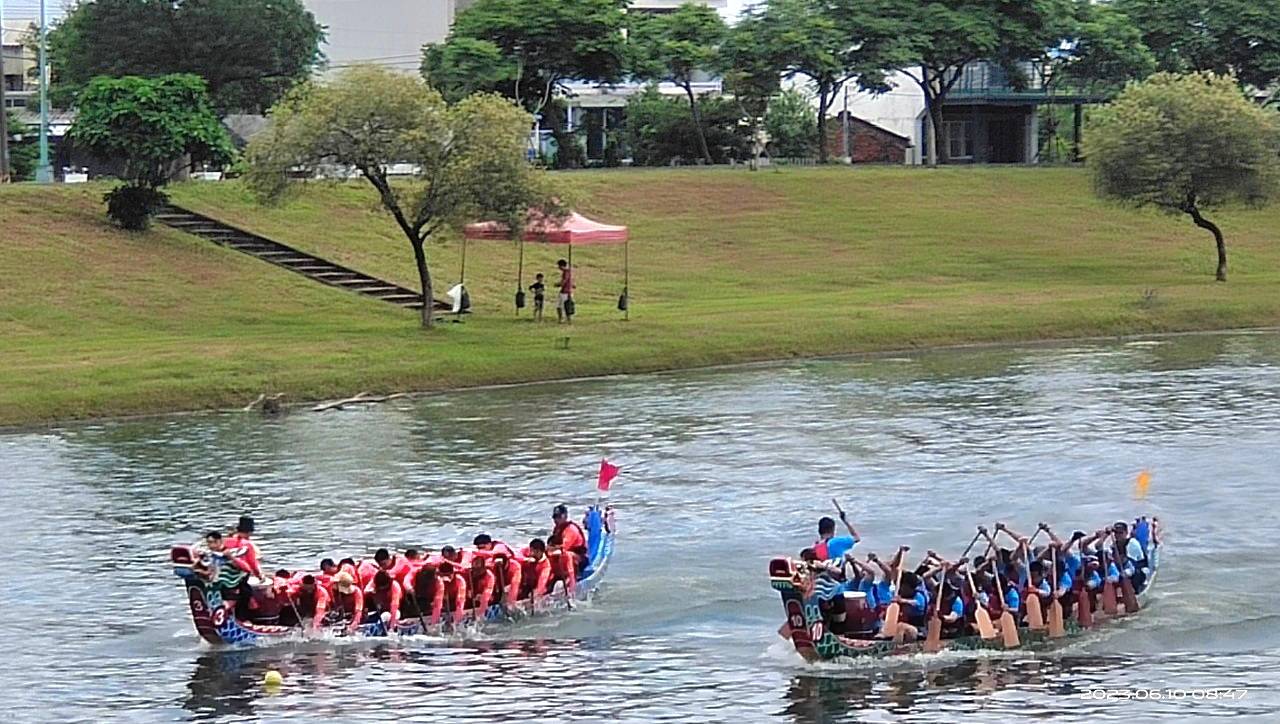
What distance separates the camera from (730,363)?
55.1 metres

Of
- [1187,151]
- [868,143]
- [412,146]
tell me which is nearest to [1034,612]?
[412,146]

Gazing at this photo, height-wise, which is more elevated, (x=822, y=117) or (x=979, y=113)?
(x=979, y=113)

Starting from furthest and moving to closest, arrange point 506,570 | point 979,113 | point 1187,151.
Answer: point 979,113
point 1187,151
point 506,570

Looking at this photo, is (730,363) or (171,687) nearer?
(171,687)

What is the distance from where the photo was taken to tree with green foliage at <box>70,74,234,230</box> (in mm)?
65375

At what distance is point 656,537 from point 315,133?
23.1 meters

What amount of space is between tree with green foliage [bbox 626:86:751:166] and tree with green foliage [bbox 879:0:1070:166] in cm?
1057

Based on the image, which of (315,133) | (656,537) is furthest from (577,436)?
(315,133)

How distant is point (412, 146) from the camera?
52.7 m

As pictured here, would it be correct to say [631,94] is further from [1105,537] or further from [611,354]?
[1105,537]

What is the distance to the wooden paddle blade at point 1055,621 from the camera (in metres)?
27.8

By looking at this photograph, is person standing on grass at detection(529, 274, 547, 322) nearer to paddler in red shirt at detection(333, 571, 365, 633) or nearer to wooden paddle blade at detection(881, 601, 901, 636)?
paddler in red shirt at detection(333, 571, 365, 633)

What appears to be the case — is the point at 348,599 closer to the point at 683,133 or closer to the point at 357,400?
the point at 357,400

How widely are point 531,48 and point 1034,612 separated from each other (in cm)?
7307
